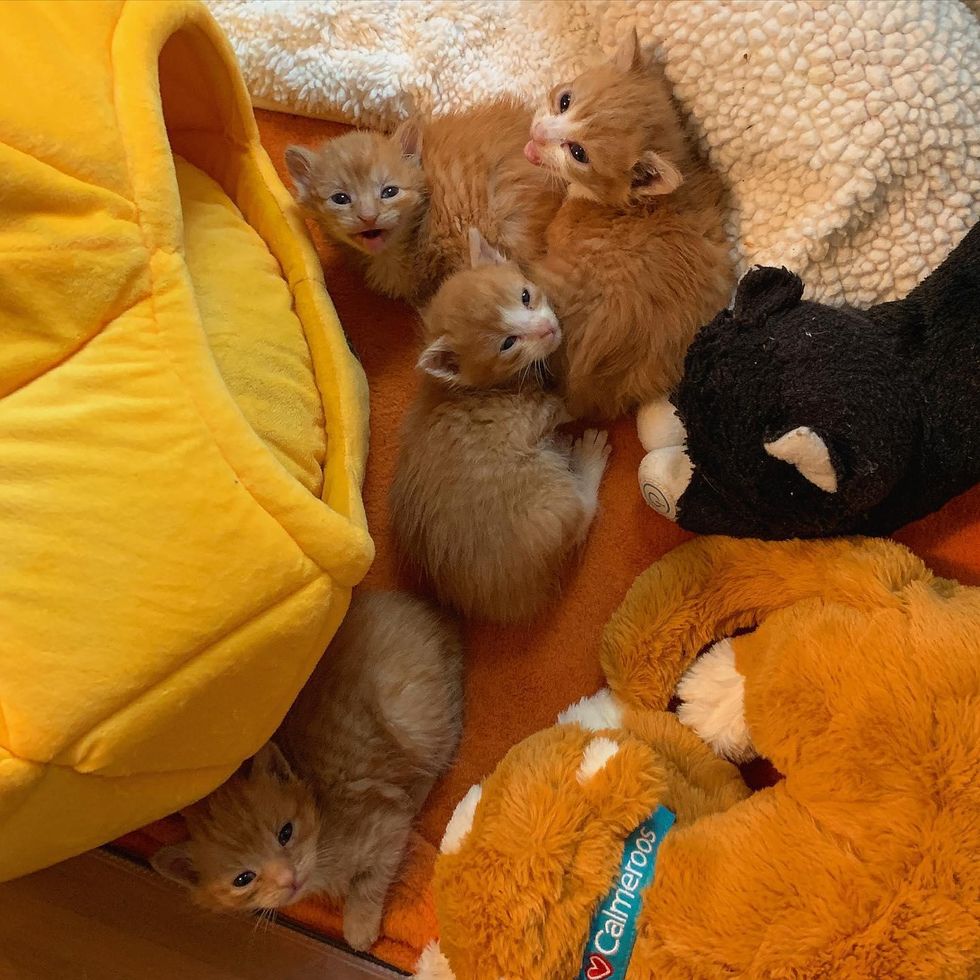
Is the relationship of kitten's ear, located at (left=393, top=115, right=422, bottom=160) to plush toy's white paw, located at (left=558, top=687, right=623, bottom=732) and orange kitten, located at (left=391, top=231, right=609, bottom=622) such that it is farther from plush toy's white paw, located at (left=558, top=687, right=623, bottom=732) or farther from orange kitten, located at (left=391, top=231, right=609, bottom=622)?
plush toy's white paw, located at (left=558, top=687, right=623, bottom=732)

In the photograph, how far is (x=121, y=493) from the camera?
101 cm

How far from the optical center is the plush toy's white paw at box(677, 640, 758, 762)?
1230mm

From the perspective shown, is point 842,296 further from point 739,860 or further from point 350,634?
point 350,634

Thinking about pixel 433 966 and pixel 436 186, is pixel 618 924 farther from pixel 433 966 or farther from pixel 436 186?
pixel 436 186

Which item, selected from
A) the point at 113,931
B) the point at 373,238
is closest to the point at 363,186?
the point at 373,238

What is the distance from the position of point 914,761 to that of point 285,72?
1.46 m

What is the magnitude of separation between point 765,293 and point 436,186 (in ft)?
2.01

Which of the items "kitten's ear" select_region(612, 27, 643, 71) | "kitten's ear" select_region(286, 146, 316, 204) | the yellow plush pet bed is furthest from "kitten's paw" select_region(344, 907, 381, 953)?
"kitten's ear" select_region(612, 27, 643, 71)

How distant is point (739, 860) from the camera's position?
41.2 inches

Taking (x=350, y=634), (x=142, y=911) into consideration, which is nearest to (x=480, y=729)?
(x=350, y=634)

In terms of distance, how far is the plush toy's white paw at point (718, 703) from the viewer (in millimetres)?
1230

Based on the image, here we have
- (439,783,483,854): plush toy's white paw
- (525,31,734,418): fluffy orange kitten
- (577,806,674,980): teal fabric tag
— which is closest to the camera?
(577,806,674,980): teal fabric tag

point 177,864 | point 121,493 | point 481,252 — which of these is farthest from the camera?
point 481,252

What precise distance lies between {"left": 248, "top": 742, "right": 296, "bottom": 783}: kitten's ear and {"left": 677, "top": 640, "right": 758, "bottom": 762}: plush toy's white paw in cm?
61
